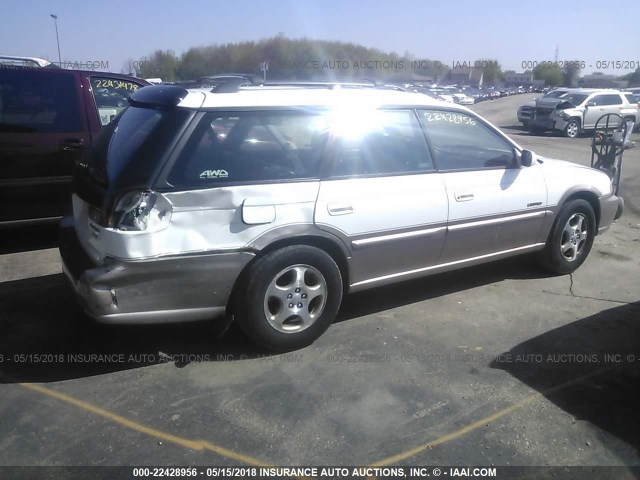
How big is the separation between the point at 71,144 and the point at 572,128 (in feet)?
62.1

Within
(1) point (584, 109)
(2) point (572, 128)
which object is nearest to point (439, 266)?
(2) point (572, 128)

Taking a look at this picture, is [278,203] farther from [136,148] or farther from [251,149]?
[136,148]

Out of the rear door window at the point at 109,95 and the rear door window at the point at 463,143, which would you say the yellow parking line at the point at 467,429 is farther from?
the rear door window at the point at 109,95

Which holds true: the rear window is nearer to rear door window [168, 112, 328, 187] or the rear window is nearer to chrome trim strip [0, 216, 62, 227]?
rear door window [168, 112, 328, 187]

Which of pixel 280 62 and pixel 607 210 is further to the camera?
pixel 280 62

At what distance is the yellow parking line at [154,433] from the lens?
9.10 ft

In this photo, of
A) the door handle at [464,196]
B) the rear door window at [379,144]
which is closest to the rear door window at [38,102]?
the rear door window at [379,144]

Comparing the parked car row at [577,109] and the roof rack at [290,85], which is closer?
the roof rack at [290,85]

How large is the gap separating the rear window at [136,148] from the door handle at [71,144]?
6.44ft

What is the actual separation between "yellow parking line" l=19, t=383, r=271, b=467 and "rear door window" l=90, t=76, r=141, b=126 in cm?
334

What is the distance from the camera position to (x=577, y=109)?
2044 cm

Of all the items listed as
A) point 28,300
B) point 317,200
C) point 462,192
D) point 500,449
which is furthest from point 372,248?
point 28,300

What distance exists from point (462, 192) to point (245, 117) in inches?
70.9

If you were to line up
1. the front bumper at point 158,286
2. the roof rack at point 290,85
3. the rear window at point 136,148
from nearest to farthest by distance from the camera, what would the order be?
the front bumper at point 158,286
the rear window at point 136,148
the roof rack at point 290,85
